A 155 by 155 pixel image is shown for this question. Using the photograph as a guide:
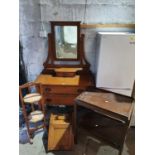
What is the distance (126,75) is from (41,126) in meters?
1.22

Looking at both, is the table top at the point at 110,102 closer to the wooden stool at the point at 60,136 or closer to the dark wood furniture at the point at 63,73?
the dark wood furniture at the point at 63,73

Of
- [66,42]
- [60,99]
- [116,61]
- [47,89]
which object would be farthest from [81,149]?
[66,42]

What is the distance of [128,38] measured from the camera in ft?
5.98

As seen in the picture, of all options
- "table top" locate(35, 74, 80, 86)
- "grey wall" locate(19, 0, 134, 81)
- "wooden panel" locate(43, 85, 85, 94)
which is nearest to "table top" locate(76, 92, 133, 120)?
"wooden panel" locate(43, 85, 85, 94)

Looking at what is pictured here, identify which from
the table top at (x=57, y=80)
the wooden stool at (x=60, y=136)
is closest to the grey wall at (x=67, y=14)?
the table top at (x=57, y=80)

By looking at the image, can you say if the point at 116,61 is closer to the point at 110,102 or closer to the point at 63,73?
the point at 110,102

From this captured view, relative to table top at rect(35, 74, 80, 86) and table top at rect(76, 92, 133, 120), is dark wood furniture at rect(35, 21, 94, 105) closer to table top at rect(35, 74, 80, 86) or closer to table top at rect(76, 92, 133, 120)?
table top at rect(35, 74, 80, 86)

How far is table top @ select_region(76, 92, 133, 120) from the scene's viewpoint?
5.05 feet

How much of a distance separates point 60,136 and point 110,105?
0.69m

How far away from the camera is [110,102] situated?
1.68 metres

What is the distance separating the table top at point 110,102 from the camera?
1.54 metres
